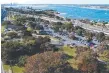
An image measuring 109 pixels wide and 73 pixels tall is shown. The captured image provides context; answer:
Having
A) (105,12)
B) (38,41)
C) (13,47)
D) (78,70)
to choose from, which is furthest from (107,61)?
(105,12)

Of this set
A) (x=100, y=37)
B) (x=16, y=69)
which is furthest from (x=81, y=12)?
(x=16, y=69)

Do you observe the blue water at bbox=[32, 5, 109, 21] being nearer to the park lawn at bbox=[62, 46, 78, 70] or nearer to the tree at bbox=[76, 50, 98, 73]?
the park lawn at bbox=[62, 46, 78, 70]

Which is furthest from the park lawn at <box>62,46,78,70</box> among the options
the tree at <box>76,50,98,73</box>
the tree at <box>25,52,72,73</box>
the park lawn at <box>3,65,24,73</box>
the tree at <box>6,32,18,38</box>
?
the tree at <box>6,32,18,38</box>

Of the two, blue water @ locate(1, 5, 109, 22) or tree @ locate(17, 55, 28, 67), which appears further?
blue water @ locate(1, 5, 109, 22)

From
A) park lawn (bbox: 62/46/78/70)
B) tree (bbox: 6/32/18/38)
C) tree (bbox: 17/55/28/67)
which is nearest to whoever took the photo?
tree (bbox: 17/55/28/67)

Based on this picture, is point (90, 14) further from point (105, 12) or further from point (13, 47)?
point (13, 47)

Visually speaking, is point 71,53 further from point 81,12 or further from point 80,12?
point 81,12

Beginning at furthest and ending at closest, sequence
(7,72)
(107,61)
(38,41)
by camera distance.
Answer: (38,41), (107,61), (7,72)

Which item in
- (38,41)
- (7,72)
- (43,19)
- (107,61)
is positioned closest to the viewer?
(7,72)

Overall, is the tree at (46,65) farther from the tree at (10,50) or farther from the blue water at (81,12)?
the blue water at (81,12)
